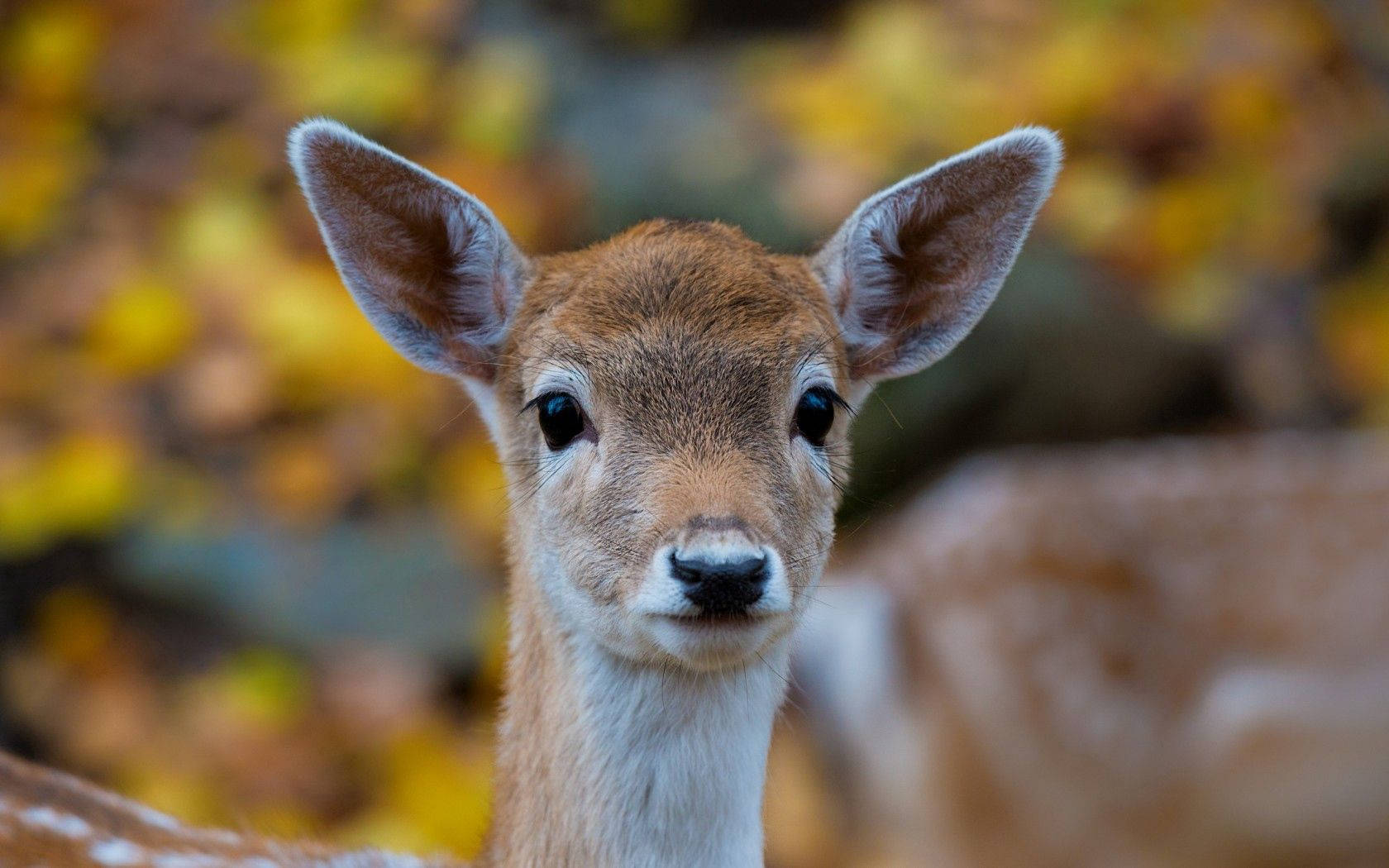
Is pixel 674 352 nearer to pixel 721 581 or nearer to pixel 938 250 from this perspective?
pixel 721 581

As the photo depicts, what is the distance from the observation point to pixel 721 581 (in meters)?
2.23

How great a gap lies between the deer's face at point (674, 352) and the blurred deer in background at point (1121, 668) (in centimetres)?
206

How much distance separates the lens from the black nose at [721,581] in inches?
87.7

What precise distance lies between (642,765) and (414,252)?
992mm

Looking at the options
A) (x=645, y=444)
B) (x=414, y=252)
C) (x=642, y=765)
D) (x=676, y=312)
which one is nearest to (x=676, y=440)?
(x=645, y=444)

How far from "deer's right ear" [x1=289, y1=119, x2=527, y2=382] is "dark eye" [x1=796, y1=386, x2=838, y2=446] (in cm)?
56

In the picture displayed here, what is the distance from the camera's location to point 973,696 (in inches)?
189

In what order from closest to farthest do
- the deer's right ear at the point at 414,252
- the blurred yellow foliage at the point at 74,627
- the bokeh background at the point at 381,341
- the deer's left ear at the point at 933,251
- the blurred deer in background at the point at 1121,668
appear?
the deer's right ear at the point at 414,252
the deer's left ear at the point at 933,251
the blurred deer in background at the point at 1121,668
the bokeh background at the point at 381,341
the blurred yellow foliage at the point at 74,627

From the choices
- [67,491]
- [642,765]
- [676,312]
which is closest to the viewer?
[642,765]

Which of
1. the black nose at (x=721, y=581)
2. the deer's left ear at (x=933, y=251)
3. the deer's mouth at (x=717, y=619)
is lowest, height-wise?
the deer's mouth at (x=717, y=619)

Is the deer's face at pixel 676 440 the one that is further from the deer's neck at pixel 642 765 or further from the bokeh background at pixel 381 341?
the bokeh background at pixel 381 341

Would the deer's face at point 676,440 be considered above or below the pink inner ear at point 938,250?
below

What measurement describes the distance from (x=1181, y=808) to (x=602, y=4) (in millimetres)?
4454

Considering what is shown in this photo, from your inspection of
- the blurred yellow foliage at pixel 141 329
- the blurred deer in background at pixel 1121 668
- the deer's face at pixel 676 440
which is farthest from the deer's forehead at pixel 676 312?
the blurred yellow foliage at pixel 141 329
